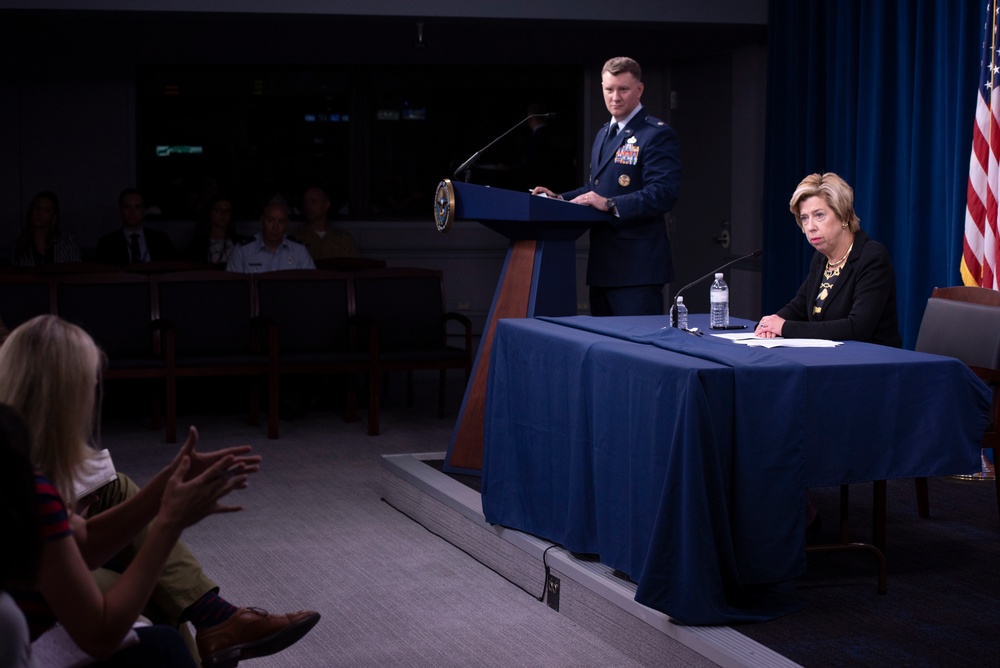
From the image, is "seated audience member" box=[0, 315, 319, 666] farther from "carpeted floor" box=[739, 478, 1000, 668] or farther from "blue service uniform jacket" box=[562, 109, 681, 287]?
"blue service uniform jacket" box=[562, 109, 681, 287]

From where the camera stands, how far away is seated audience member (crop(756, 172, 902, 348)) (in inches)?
145

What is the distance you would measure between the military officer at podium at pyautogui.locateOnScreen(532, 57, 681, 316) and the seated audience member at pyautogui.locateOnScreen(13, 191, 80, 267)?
4.23 metres

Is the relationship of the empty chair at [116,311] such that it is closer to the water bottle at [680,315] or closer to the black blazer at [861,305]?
the water bottle at [680,315]

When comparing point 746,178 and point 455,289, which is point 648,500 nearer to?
point 746,178

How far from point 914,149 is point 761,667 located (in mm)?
4129

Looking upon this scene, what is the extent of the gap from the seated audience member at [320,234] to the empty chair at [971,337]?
4731 millimetres

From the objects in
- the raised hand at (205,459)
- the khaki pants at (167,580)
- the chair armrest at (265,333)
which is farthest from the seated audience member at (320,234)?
the raised hand at (205,459)

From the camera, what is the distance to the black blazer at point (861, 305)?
3.68 metres

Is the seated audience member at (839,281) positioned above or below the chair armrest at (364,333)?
above

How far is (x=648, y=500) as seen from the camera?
3.07 m

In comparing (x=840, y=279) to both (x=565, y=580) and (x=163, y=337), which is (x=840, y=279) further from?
(x=163, y=337)

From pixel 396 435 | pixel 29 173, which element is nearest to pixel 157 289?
pixel 396 435

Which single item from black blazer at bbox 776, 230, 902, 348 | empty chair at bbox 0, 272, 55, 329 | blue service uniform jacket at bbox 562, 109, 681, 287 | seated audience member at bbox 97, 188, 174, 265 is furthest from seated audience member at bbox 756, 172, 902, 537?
seated audience member at bbox 97, 188, 174, 265

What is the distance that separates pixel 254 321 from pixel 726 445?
151 inches
